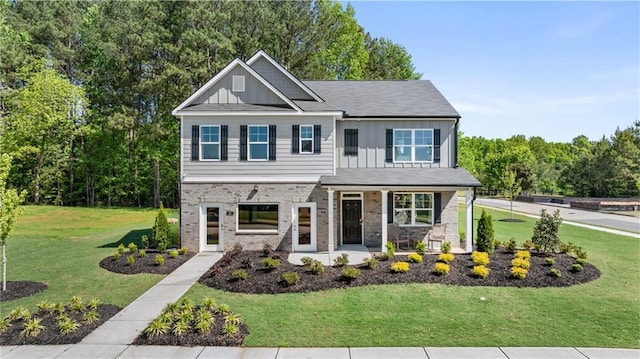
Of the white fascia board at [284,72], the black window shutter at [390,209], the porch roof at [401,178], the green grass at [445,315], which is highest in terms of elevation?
the white fascia board at [284,72]

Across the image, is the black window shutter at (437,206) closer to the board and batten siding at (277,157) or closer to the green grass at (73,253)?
the board and batten siding at (277,157)

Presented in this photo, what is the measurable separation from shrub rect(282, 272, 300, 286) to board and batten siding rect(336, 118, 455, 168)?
23.3 ft

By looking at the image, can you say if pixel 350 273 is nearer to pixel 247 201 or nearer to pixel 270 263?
pixel 270 263

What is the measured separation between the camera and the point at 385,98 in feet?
62.8

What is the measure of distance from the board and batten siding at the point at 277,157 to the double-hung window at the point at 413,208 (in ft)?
11.7

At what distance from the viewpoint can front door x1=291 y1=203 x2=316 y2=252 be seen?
1650cm

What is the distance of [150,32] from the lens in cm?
3328

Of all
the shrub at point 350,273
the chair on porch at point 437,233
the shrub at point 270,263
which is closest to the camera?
the shrub at point 350,273

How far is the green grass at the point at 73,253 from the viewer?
11453 mm

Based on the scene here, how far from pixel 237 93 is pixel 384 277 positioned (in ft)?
32.3

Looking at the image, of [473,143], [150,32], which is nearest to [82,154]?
[150,32]

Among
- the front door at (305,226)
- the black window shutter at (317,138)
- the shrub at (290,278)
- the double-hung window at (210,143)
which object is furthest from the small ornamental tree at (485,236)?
the double-hung window at (210,143)

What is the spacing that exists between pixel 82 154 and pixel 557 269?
1589 inches

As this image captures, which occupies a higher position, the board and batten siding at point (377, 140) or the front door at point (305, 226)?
the board and batten siding at point (377, 140)
